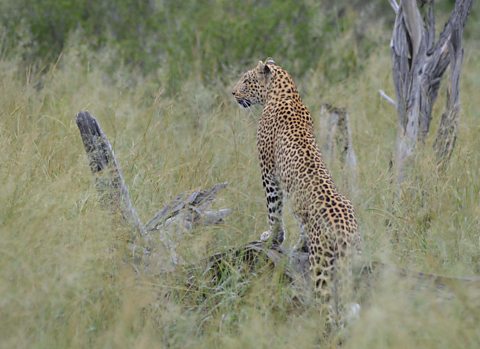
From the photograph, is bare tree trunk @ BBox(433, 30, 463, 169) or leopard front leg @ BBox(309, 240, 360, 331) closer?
leopard front leg @ BBox(309, 240, 360, 331)

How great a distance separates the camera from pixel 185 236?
498 centimetres

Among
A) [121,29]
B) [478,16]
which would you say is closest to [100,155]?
[121,29]

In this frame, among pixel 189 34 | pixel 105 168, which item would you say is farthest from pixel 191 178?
pixel 189 34

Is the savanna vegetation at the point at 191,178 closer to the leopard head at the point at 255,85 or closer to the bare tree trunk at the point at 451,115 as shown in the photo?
the bare tree trunk at the point at 451,115

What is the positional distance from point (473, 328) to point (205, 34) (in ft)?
21.4

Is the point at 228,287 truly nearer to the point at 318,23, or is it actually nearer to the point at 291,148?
the point at 291,148

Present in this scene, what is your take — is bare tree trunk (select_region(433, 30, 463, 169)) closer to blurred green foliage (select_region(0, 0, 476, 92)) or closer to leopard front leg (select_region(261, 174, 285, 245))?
leopard front leg (select_region(261, 174, 285, 245))

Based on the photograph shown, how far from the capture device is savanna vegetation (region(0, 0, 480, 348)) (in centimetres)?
403

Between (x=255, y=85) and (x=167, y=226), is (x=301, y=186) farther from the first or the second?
(x=255, y=85)

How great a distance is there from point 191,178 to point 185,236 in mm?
1445

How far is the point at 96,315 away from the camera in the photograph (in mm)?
4250

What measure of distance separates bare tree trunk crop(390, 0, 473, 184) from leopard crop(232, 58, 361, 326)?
981 millimetres

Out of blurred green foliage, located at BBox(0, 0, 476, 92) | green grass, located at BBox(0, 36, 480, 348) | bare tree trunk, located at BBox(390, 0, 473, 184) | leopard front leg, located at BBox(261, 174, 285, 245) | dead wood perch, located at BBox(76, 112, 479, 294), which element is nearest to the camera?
green grass, located at BBox(0, 36, 480, 348)

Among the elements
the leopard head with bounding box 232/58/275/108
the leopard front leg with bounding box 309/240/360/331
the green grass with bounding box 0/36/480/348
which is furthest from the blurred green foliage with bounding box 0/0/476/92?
the leopard front leg with bounding box 309/240/360/331
